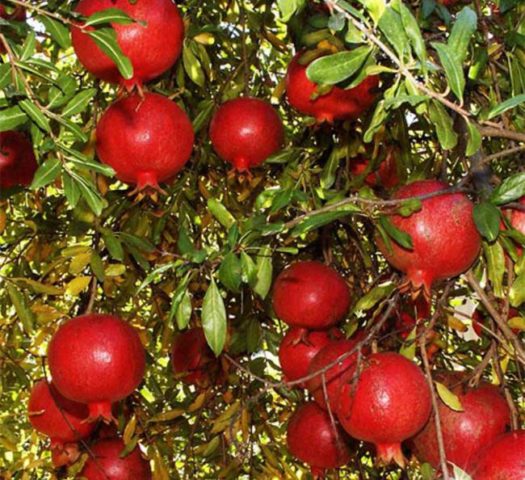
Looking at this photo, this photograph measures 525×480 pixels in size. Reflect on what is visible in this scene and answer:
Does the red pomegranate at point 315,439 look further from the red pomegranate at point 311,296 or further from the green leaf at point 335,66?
the green leaf at point 335,66

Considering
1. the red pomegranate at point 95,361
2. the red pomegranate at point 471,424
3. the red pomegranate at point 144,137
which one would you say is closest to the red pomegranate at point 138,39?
the red pomegranate at point 144,137

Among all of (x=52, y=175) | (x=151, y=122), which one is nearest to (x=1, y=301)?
(x=151, y=122)

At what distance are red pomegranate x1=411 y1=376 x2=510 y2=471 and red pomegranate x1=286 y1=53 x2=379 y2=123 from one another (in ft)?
1.80

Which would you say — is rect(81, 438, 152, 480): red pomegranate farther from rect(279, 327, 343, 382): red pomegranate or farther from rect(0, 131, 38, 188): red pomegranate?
rect(0, 131, 38, 188): red pomegranate

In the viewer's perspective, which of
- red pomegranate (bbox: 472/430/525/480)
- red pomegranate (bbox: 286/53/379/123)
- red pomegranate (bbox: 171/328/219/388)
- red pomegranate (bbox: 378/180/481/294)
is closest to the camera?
red pomegranate (bbox: 472/430/525/480)

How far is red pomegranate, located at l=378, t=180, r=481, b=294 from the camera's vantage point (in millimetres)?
1236

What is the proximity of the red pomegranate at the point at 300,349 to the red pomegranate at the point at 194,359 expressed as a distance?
0.41 metres

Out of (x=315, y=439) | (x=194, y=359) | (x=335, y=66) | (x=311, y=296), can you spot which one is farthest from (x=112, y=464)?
(x=335, y=66)

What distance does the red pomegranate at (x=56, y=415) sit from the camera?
5.72 ft

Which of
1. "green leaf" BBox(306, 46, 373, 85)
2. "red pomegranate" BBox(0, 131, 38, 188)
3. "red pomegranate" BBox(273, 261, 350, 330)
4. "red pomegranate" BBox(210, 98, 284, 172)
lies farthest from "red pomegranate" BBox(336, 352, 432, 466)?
"red pomegranate" BBox(0, 131, 38, 188)

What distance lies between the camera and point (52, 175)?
1.14 m

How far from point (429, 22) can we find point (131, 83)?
1.74ft

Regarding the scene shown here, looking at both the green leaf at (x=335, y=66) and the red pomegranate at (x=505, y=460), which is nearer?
the green leaf at (x=335, y=66)

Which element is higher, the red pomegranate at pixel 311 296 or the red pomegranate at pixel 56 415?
the red pomegranate at pixel 311 296
